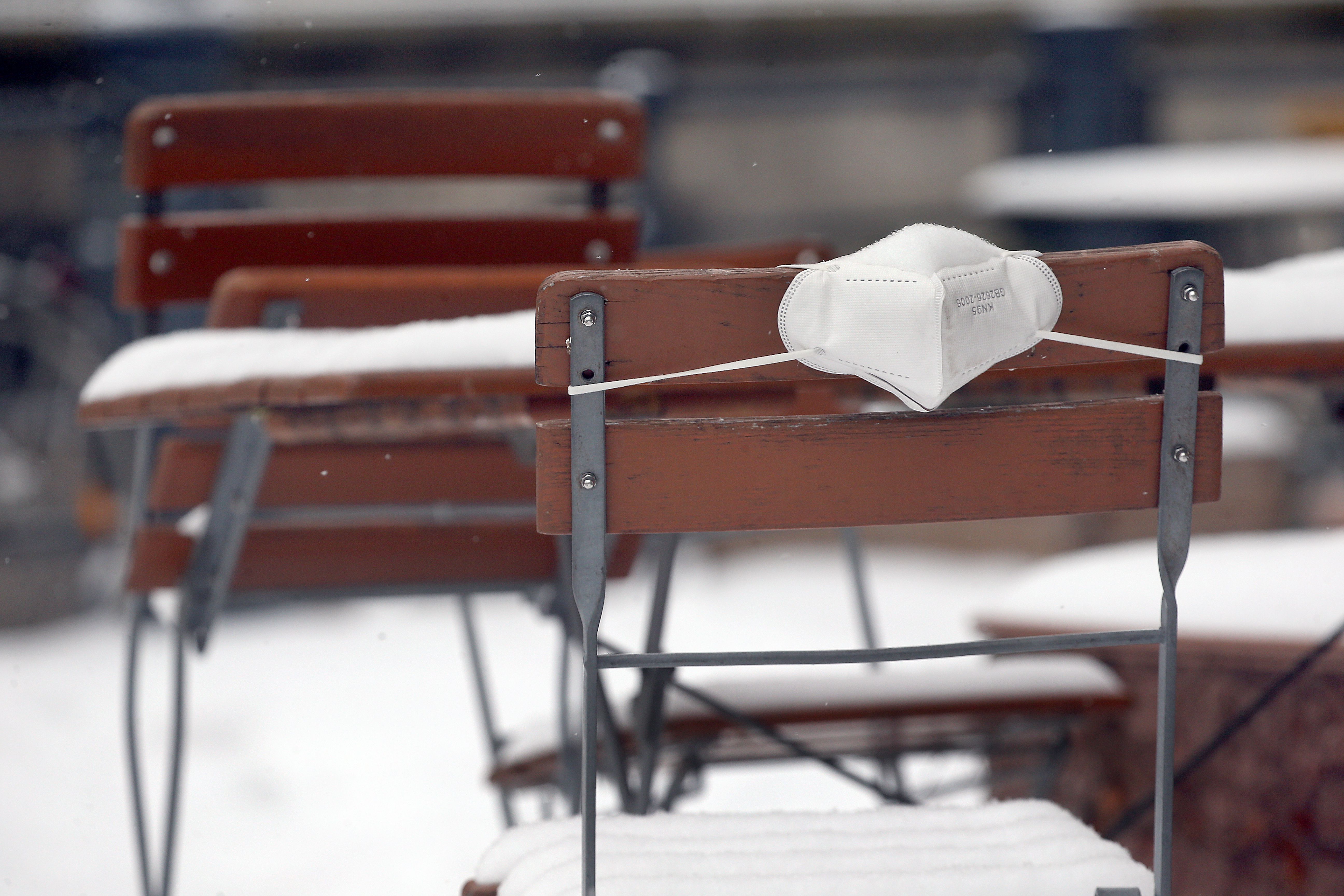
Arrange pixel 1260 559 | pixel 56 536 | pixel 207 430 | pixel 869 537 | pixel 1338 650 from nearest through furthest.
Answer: pixel 1338 650, pixel 207 430, pixel 1260 559, pixel 56 536, pixel 869 537

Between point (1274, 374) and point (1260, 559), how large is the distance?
572mm

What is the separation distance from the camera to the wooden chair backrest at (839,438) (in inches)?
28.9

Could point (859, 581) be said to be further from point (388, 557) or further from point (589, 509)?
point (589, 509)

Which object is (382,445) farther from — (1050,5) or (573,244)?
(1050,5)

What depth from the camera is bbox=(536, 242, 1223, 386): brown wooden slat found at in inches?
28.7

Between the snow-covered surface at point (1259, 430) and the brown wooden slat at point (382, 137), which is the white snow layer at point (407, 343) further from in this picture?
the snow-covered surface at point (1259, 430)

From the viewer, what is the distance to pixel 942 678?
4.79 ft

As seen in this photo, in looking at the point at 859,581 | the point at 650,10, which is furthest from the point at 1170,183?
the point at 859,581

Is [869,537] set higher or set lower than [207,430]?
lower

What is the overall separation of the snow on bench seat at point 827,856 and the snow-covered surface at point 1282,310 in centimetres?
39

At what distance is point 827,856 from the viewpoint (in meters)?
0.84

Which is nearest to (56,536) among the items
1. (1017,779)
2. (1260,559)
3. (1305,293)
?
(1017,779)

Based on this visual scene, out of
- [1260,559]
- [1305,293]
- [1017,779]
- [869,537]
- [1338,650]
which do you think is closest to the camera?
[1305,293]

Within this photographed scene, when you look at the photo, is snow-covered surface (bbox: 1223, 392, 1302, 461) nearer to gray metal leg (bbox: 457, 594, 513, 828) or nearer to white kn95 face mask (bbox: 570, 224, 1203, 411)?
gray metal leg (bbox: 457, 594, 513, 828)
